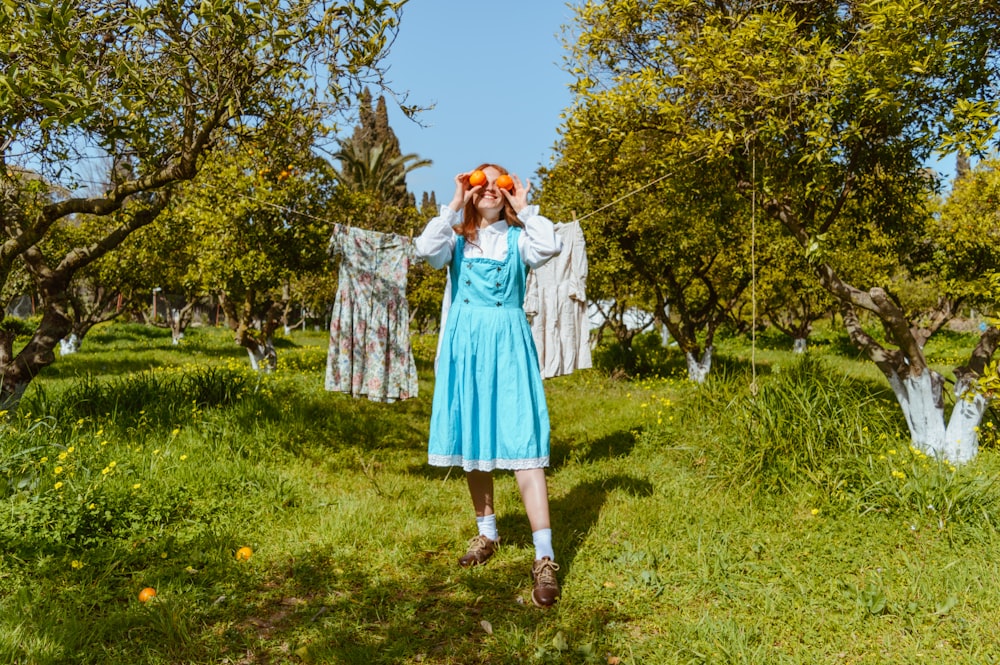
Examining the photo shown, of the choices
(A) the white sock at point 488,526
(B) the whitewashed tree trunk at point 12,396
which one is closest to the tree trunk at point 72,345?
(B) the whitewashed tree trunk at point 12,396

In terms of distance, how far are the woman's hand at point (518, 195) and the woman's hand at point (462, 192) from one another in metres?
0.19

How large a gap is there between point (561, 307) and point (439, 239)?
7.24 feet

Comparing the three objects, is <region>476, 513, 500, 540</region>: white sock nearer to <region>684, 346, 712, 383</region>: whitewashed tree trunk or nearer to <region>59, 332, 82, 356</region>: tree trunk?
<region>684, 346, 712, 383</region>: whitewashed tree trunk

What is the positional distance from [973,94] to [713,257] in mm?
7872

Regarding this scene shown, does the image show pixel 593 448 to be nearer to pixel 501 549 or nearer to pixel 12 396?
pixel 501 549

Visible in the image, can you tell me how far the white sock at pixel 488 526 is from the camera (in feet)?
14.5

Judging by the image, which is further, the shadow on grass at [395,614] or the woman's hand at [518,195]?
the woman's hand at [518,195]

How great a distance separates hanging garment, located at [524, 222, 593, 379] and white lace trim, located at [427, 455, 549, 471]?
198 centimetres

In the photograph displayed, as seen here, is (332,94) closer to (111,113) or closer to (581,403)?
(111,113)

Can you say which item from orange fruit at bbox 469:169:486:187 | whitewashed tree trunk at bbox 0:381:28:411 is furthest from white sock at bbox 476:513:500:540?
whitewashed tree trunk at bbox 0:381:28:411

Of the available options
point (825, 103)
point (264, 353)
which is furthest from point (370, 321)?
point (264, 353)

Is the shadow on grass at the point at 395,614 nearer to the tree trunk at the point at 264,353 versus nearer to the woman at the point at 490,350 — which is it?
the woman at the point at 490,350

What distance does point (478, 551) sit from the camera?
4301 mm

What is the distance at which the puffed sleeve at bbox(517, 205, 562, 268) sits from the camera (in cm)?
405
